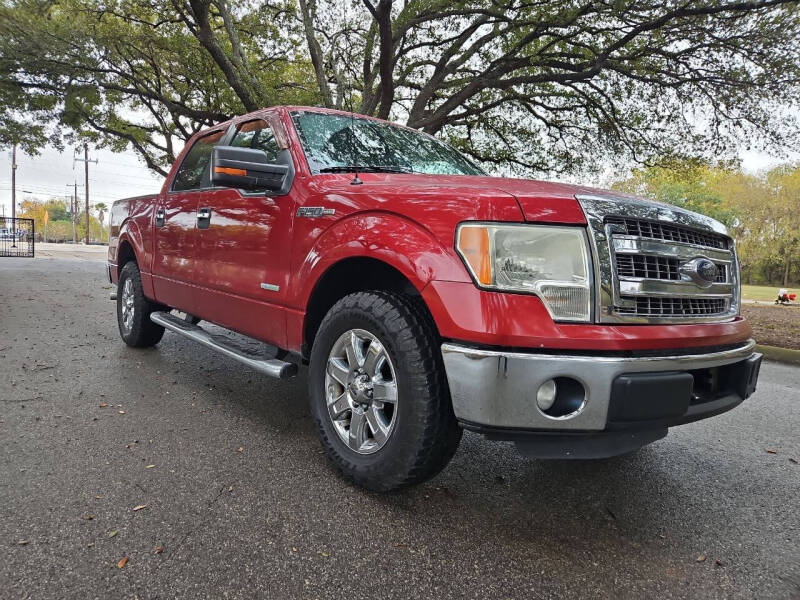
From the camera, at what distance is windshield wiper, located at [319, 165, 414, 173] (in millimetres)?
2809

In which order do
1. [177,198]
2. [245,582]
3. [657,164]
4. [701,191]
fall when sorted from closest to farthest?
[245,582] → [177,198] → [657,164] → [701,191]

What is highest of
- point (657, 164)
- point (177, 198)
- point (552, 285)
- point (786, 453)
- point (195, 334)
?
point (657, 164)

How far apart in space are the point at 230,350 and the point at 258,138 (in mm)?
1456

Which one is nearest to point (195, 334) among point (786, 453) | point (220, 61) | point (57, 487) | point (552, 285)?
point (57, 487)

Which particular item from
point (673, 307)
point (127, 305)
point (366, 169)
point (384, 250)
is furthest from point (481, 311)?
point (127, 305)

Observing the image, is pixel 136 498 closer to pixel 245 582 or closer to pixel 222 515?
pixel 222 515

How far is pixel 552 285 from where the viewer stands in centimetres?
184

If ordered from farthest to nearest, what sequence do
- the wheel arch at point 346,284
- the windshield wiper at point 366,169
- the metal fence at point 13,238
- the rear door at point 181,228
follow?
the metal fence at point 13,238 → the rear door at point 181,228 → the windshield wiper at point 366,169 → the wheel arch at point 346,284

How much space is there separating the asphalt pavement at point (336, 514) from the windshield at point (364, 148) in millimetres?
1645

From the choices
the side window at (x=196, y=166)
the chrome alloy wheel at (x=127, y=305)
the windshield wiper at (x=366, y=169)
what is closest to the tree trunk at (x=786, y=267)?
the windshield wiper at (x=366, y=169)

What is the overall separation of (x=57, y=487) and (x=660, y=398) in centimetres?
251

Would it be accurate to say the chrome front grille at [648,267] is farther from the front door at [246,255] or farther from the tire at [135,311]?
the tire at [135,311]

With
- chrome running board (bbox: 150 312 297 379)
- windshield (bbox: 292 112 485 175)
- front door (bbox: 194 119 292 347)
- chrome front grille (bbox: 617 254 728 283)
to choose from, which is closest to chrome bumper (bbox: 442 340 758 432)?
chrome front grille (bbox: 617 254 728 283)

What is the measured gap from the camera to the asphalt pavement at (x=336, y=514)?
1.68 m
